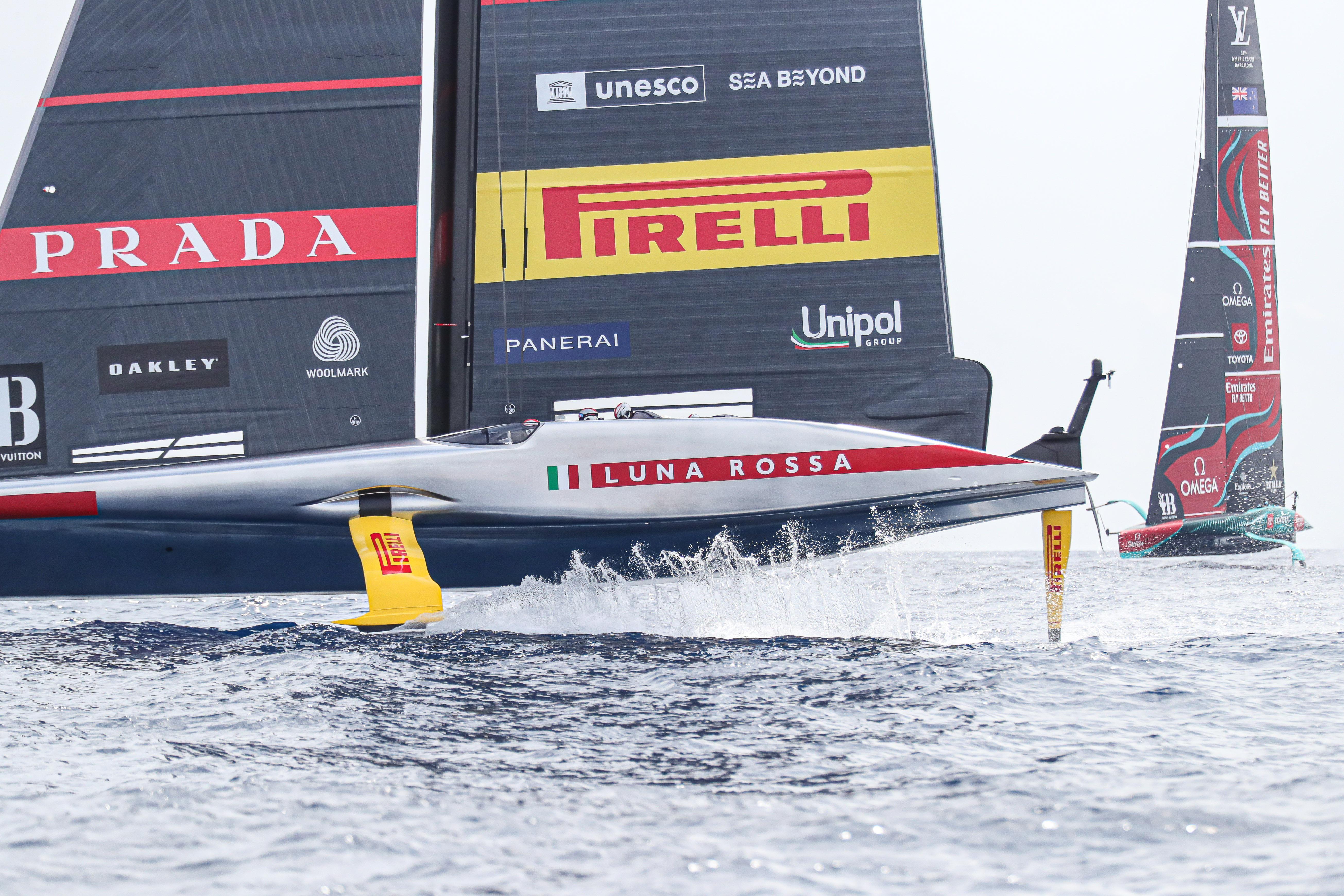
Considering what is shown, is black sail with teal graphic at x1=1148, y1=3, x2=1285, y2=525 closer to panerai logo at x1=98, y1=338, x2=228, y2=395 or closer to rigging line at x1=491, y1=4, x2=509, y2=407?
rigging line at x1=491, y1=4, x2=509, y2=407

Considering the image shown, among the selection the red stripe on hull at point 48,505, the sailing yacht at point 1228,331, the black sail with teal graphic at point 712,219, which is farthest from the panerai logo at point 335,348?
the sailing yacht at point 1228,331

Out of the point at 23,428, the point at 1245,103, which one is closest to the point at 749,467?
the point at 23,428

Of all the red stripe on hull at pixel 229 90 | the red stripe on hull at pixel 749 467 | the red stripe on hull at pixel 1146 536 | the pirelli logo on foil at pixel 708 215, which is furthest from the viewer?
the red stripe on hull at pixel 1146 536

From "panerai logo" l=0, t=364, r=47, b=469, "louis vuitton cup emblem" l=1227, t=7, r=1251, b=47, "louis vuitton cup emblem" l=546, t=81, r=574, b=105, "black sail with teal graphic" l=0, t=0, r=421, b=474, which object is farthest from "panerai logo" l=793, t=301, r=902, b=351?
"louis vuitton cup emblem" l=1227, t=7, r=1251, b=47

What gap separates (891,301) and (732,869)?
3.73 metres

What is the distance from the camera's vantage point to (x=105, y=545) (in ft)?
15.4

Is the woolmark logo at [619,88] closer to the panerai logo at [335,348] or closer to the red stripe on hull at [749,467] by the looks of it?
the panerai logo at [335,348]

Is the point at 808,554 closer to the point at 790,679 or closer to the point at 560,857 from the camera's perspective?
the point at 790,679

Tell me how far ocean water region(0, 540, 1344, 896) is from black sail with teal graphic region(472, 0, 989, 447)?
2.99 feet

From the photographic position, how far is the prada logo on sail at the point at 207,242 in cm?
506

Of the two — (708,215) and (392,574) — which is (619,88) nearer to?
(708,215)

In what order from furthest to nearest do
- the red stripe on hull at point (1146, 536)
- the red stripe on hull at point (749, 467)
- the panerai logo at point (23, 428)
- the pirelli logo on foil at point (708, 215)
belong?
the red stripe on hull at point (1146, 536), the pirelli logo on foil at point (708, 215), the panerai logo at point (23, 428), the red stripe on hull at point (749, 467)

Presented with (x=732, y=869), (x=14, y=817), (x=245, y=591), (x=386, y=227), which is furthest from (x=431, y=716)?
(x=386, y=227)

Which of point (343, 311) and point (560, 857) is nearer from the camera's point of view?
point (560, 857)
